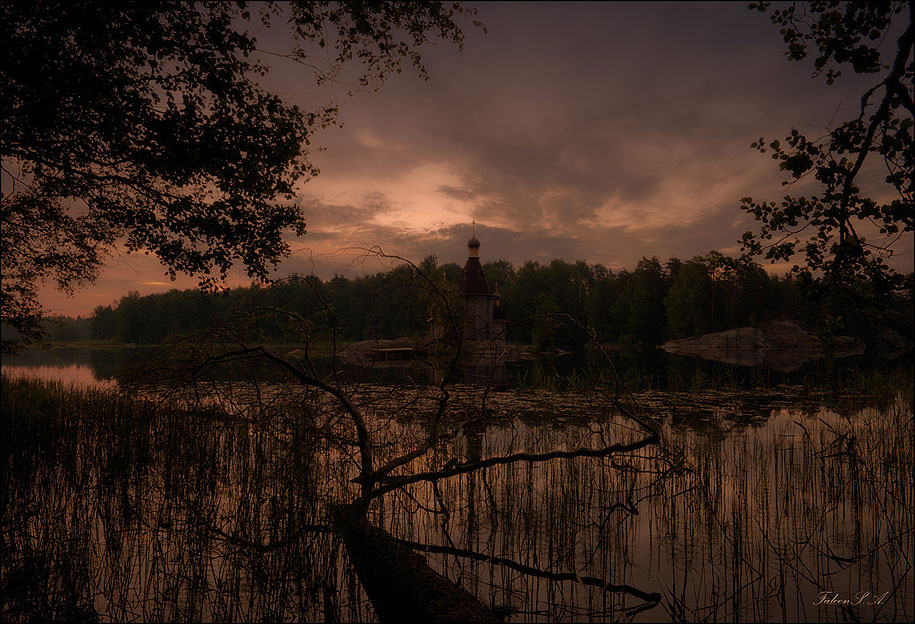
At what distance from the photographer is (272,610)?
3973 millimetres

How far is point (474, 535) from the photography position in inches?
221

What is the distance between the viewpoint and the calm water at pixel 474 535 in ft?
13.7

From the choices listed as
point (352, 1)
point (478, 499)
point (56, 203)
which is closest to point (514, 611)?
point (478, 499)

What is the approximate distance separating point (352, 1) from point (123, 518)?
7.26 m

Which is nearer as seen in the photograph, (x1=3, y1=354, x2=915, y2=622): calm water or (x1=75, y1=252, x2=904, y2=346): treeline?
(x1=3, y1=354, x2=915, y2=622): calm water

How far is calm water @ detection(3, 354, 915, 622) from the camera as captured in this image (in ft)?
13.7

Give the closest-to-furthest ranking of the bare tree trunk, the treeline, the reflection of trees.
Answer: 1. the bare tree trunk
2. the reflection of trees
3. the treeline

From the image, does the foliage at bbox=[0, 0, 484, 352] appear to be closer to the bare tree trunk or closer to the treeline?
Result: the bare tree trunk

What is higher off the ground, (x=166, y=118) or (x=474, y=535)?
(x=166, y=118)

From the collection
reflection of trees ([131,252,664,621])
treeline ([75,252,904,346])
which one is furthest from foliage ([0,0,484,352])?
treeline ([75,252,904,346])

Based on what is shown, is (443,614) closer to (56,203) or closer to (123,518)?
(123,518)

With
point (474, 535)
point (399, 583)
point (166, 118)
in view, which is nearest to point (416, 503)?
point (474, 535)

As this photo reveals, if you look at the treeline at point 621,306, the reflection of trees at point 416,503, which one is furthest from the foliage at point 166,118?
the treeline at point 621,306

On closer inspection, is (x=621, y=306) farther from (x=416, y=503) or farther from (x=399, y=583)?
(x=399, y=583)
